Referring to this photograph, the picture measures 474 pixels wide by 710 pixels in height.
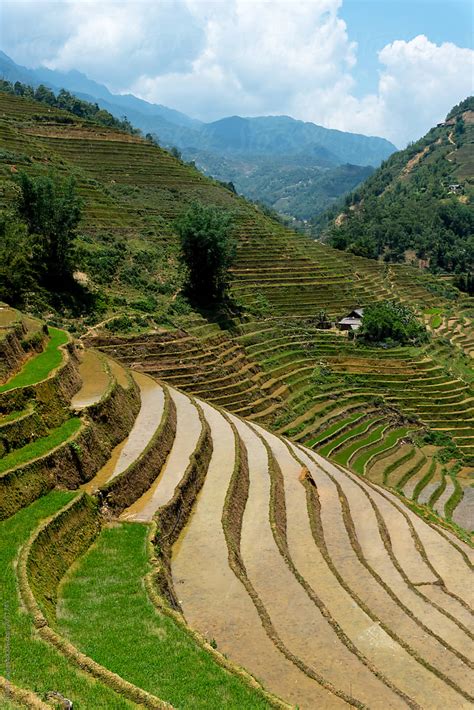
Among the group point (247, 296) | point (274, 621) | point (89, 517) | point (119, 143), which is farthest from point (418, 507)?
point (119, 143)

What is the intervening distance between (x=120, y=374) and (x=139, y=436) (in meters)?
4.98

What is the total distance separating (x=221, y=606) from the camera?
12.9m

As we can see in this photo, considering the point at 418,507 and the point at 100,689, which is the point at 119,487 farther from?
the point at 418,507

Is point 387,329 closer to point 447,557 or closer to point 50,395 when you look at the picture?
point 447,557

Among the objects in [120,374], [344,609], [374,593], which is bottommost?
[374,593]

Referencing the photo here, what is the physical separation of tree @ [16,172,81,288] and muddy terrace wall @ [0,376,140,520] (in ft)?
53.5

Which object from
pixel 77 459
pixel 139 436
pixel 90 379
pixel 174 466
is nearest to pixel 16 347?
pixel 90 379

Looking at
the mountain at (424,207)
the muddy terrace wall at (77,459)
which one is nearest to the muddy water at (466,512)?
the muddy terrace wall at (77,459)

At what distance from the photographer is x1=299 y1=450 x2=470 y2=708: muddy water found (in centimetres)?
1142

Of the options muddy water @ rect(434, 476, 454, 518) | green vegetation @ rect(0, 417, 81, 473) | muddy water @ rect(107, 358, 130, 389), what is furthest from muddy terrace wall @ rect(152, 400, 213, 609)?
muddy water @ rect(434, 476, 454, 518)

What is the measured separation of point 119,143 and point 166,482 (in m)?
59.6

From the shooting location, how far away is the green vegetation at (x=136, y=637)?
949 centimetres

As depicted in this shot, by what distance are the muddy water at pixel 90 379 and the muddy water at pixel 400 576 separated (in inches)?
392

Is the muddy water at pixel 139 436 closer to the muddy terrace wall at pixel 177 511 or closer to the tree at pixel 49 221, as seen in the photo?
the muddy terrace wall at pixel 177 511
